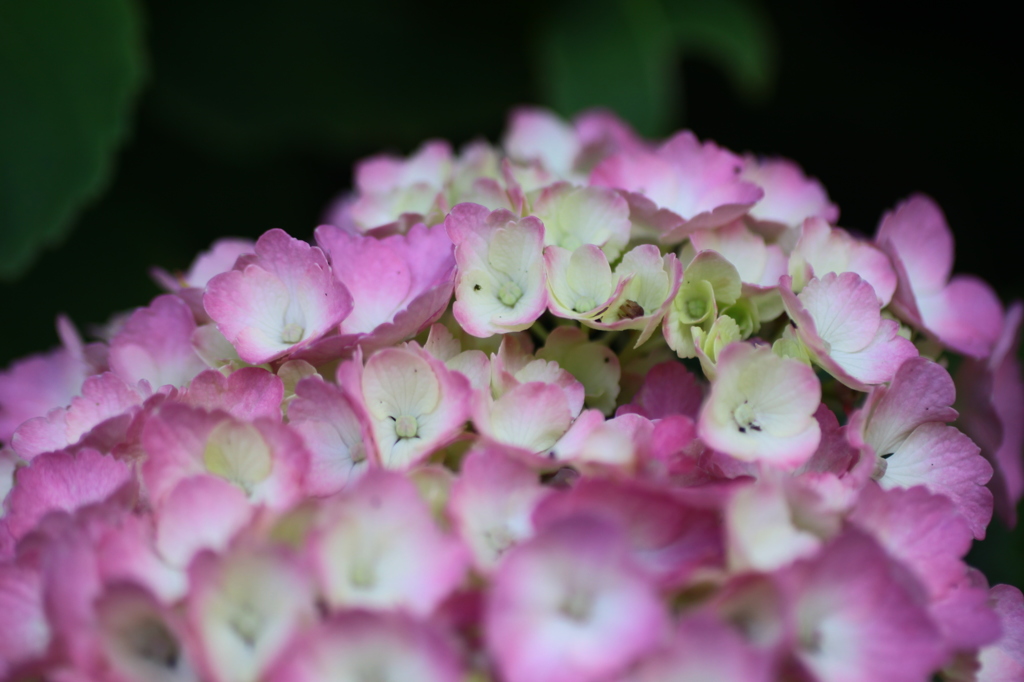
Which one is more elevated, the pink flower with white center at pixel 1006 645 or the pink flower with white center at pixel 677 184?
the pink flower with white center at pixel 677 184

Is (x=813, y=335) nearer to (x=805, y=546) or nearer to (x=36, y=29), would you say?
(x=805, y=546)

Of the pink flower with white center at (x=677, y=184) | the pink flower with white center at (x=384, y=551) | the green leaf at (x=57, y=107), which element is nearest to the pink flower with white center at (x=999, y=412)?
the pink flower with white center at (x=677, y=184)

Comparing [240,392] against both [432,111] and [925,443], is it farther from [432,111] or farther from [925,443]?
[432,111]

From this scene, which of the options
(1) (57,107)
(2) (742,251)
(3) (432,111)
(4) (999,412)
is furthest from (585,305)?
(3) (432,111)

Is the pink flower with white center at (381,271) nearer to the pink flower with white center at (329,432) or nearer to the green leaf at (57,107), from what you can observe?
the pink flower with white center at (329,432)

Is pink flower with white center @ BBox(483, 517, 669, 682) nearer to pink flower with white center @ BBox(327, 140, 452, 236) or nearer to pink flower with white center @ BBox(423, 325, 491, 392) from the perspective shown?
pink flower with white center @ BBox(423, 325, 491, 392)
